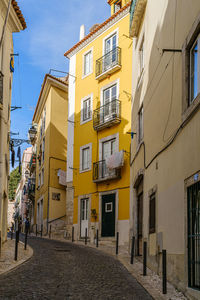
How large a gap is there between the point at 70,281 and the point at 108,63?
1742 centimetres

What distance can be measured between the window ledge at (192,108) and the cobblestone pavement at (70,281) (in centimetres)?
346

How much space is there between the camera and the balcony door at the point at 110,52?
24375 mm

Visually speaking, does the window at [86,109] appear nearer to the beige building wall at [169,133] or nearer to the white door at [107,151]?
the white door at [107,151]

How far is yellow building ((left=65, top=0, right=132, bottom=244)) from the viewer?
22.5m

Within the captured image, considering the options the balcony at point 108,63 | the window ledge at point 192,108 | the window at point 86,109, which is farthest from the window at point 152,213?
the window at point 86,109

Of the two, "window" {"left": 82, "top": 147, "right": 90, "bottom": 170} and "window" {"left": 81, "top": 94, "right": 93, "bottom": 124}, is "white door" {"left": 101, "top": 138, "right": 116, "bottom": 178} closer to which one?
"window" {"left": 82, "top": 147, "right": 90, "bottom": 170}

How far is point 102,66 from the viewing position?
82.3 feet

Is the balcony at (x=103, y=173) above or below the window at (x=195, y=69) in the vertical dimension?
below

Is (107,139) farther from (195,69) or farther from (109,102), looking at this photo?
(195,69)

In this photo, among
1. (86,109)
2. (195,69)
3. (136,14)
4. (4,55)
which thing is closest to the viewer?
(195,69)

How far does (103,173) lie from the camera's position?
23.6 metres

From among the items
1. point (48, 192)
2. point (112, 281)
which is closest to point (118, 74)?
point (48, 192)

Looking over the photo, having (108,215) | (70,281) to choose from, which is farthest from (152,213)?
(108,215)

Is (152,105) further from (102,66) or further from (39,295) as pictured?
(102,66)
